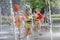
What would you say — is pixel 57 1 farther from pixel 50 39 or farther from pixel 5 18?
pixel 50 39

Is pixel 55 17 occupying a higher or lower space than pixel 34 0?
lower

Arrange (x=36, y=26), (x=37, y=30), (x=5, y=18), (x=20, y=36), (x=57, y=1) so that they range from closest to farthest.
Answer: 1. (x=20, y=36)
2. (x=36, y=26)
3. (x=37, y=30)
4. (x=5, y=18)
5. (x=57, y=1)

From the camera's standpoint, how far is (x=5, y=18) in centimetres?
668

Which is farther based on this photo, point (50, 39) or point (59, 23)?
point (59, 23)

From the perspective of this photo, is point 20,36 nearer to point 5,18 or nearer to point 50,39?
point 50,39

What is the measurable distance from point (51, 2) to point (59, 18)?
0.75m

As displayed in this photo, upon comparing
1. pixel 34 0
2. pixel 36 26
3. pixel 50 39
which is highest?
pixel 34 0

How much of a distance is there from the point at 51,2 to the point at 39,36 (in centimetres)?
271

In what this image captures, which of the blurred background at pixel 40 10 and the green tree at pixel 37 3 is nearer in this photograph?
the blurred background at pixel 40 10

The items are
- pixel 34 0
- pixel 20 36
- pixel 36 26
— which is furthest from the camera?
pixel 34 0

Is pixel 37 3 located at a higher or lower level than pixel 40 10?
higher

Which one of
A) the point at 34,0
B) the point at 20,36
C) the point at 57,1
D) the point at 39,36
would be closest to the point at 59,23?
the point at 57,1

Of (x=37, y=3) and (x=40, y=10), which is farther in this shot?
(x=40, y=10)

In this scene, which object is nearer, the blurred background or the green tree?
the blurred background
